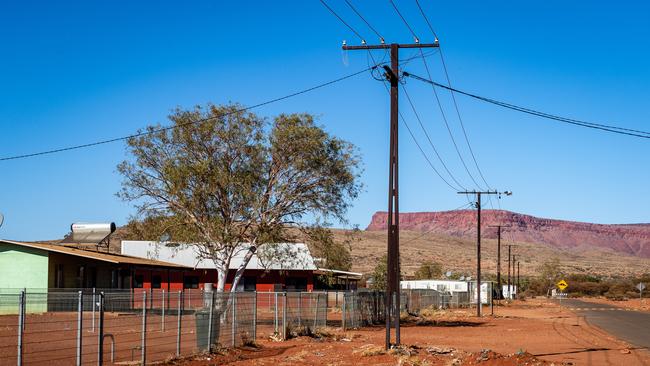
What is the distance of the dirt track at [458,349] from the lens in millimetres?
20562

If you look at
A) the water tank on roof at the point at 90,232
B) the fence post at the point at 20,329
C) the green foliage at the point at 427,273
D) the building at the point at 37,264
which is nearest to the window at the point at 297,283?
the water tank on roof at the point at 90,232

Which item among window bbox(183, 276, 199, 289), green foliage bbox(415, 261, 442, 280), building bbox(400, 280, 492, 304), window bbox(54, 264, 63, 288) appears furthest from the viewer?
green foliage bbox(415, 261, 442, 280)

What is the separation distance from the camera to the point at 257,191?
37.2m

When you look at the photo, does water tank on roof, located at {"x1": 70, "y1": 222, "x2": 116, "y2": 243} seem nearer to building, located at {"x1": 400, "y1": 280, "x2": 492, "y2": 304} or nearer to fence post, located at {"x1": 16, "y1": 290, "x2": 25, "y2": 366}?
fence post, located at {"x1": 16, "y1": 290, "x2": 25, "y2": 366}

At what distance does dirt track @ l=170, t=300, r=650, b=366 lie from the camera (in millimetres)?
20562

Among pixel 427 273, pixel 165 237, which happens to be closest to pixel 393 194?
pixel 165 237

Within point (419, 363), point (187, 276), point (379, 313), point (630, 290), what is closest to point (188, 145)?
point (379, 313)

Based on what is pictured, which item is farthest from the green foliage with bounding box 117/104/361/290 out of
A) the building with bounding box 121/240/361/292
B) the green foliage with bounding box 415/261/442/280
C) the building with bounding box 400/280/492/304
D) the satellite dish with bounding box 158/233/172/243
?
the green foliage with bounding box 415/261/442/280

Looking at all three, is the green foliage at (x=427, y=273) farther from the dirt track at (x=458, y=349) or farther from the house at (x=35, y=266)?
the dirt track at (x=458, y=349)

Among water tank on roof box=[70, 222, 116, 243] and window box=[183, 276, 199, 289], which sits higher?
water tank on roof box=[70, 222, 116, 243]

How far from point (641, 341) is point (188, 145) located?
20.9 m

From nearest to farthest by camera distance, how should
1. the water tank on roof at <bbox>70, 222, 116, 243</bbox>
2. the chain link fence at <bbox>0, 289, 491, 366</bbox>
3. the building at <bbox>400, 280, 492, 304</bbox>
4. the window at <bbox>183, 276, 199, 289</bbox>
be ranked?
the chain link fence at <bbox>0, 289, 491, 366</bbox> < the water tank on roof at <bbox>70, 222, 116, 243</bbox> < the window at <bbox>183, 276, 199, 289</bbox> < the building at <bbox>400, 280, 492, 304</bbox>

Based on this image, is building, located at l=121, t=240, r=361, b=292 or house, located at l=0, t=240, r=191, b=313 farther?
building, located at l=121, t=240, r=361, b=292

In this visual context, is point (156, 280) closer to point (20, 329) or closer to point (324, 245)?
point (324, 245)
